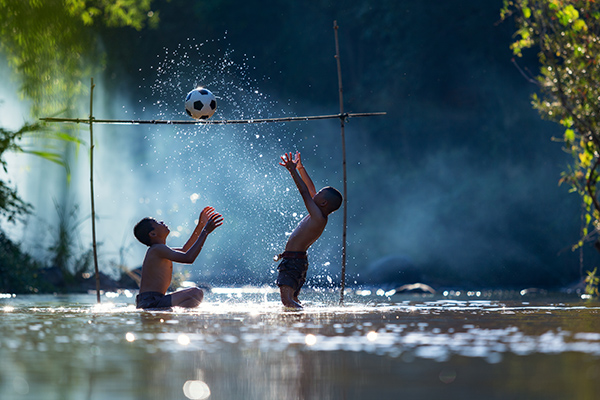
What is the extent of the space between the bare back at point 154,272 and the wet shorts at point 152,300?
2.0 inches

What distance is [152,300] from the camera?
9742mm

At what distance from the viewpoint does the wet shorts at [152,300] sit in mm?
9719

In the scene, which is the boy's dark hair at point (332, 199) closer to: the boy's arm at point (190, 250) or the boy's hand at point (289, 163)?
the boy's hand at point (289, 163)

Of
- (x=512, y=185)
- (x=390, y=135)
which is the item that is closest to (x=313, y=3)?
(x=390, y=135)

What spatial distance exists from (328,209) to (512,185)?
64.2 ft

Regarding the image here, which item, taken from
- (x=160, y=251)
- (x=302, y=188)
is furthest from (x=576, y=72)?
(x=160, y=251)

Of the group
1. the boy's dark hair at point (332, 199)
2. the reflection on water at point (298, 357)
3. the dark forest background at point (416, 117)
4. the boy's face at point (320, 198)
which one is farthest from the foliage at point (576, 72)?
the dark forest background at point (416, 117)

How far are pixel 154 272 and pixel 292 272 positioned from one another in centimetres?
151

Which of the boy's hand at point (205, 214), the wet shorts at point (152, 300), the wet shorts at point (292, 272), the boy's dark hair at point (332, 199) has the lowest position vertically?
the wet shorts at point (152, 300)

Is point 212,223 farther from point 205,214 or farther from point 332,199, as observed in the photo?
point 332,199

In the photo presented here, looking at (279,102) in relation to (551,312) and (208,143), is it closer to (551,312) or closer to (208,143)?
(208,143)

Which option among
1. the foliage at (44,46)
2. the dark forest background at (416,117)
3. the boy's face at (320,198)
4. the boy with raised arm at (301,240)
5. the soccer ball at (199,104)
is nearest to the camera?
the boy with raised arm at (301,240)

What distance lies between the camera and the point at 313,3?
32688 millimetres

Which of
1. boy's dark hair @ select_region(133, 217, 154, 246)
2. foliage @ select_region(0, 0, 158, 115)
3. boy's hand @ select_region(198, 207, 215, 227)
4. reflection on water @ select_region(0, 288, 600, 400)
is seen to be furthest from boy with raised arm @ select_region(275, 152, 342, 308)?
foliage @ select_region(0, 0, 158, 115)
